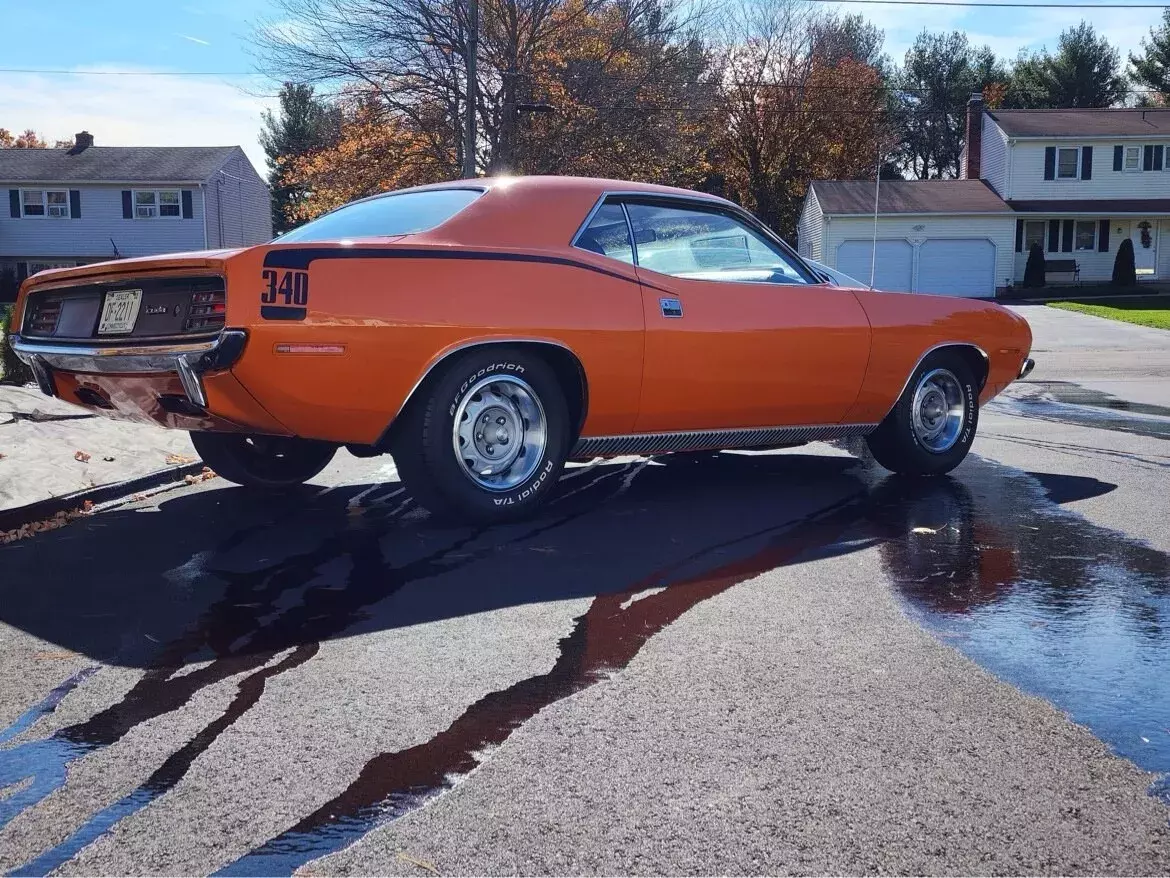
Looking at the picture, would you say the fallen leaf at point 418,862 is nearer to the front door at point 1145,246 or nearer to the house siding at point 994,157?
the house siding at point 994,157

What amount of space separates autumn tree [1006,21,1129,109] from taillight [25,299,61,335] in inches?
2628

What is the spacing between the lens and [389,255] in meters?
5.08

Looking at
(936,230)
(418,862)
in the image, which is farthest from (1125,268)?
(418,862)

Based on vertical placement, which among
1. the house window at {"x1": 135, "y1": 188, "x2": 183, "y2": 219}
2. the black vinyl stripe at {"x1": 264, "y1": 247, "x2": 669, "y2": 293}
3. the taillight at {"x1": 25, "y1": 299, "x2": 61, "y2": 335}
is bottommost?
the taillight at {"x1": 25, "y1": 299, "x2": 61, "y2": 335}

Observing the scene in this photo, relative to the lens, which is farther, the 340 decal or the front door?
the front door

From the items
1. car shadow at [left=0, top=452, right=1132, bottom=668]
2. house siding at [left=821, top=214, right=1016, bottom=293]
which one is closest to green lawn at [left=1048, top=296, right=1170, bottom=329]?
house siding at [left=821, top=214, right=1016, bottom=293]

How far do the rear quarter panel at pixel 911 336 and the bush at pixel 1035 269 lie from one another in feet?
124

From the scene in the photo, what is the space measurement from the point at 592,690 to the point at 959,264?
42.8m

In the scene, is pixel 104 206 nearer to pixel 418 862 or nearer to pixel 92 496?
pixel 92 496

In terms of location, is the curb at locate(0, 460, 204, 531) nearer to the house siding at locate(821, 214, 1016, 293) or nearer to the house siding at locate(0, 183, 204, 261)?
the house siding at locate(821, 214, 1016, 293)

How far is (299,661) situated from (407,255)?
79.7 inches

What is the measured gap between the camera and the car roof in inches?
214

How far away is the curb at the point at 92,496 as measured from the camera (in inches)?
235

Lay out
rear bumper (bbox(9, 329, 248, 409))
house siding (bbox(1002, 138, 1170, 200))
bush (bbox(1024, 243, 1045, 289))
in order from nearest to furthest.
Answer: rear bumper (bbox(9, 329, 248, 409)), bush (bbox(1024, 243, 1045, 289)), house siding (bbox(1002, 138, 1170, 200))
